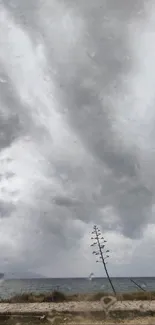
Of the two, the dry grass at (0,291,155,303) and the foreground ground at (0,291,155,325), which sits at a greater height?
the dry grass at (0,291,155,303)

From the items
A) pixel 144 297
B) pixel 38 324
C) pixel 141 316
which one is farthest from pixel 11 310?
pixel 144 297

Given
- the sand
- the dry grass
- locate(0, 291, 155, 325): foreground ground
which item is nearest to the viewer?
locate(0, 291, 155, 325): foreground ground

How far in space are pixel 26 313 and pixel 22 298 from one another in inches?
342

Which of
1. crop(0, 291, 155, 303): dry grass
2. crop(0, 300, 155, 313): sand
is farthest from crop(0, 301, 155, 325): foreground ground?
crop(0, 291, 155, 303): dry grass

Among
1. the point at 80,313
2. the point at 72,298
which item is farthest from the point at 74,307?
the point at 72,298

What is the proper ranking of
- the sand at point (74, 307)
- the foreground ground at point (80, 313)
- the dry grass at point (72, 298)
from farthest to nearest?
the dry grass at point (72, 298) < the sand at point (74, 307) < the foreground ground at point (80, 313)

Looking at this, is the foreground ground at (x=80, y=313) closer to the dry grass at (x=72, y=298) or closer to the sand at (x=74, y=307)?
the sand at (x=74, y=307)

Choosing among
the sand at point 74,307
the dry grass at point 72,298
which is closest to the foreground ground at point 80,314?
the sand at point 74,307

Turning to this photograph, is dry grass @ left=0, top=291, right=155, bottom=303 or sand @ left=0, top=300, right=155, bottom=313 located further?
dry grass @ left=0, top=291, right=155, bottom=303

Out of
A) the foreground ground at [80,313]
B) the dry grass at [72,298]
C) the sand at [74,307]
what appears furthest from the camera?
the dry grass at [72,298]

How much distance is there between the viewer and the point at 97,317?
1922 centimetres

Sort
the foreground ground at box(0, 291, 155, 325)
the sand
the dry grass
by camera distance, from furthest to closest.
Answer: the dry grass < the sand < the foreground ground at box(0, 291, 155, 325)

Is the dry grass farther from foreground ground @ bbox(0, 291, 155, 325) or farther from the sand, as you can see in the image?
foreground ground @ bbox(0, 291, 155, 325)

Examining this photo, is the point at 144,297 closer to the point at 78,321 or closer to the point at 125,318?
the point at 125,318
